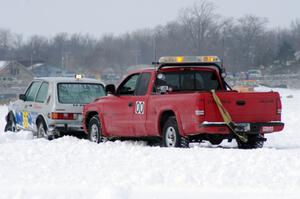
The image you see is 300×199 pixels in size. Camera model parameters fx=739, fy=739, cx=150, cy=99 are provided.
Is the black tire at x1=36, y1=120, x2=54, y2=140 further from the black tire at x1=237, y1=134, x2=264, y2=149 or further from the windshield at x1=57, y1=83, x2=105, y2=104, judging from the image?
the black tire at x1=237, y1=134, x2=264, y2=149

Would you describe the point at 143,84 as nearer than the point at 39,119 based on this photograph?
Yes

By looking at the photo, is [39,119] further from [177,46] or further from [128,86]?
[177,46]

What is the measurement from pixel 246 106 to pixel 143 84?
236 centimetres

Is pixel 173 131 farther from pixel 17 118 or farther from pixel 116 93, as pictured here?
pixel 17 118

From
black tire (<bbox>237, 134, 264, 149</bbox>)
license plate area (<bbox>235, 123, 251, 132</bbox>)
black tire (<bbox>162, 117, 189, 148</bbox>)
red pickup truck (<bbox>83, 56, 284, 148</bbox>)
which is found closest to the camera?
red pickup truck (<bbox>83, 56, 284, 148</bbox>)

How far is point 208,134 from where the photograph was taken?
12773 millimetres

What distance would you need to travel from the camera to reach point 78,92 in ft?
55.7

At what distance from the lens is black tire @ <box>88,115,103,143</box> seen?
15.1 meters

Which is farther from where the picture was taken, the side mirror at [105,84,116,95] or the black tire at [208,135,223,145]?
the side mirror at [105,84,116,95]

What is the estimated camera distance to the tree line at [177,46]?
7665cm

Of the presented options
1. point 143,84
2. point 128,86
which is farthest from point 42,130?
point 143,84

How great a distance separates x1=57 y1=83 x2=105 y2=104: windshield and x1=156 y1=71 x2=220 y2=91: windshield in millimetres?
3394

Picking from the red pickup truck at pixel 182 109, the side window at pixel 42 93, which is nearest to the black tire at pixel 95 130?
the red pickup truck at pixel 182 109

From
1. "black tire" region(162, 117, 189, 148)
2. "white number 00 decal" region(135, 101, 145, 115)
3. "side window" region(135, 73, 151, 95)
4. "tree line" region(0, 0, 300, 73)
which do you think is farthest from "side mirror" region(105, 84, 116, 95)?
"tree line" region(0, 0, 300, 73)
